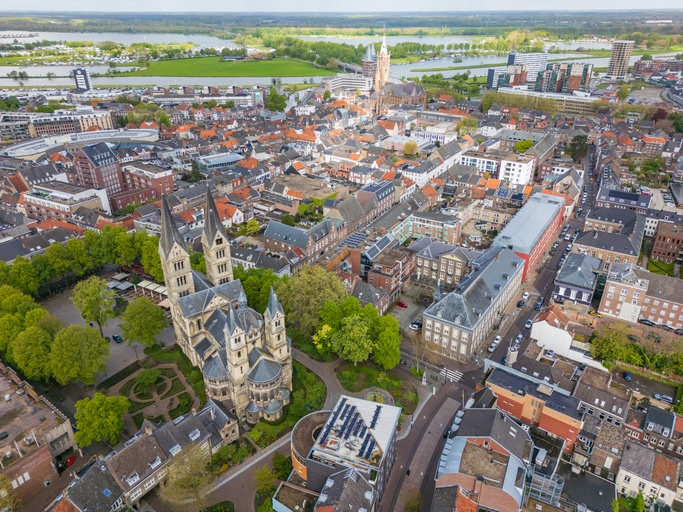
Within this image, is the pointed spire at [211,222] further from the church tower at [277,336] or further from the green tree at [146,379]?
the green tree at [146,379]

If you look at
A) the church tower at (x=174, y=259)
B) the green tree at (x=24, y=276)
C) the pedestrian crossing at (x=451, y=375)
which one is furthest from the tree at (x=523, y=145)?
the green tree at (x=24, y=276)

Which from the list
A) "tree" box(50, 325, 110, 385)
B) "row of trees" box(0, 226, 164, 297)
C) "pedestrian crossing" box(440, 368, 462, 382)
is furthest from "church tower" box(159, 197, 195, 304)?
"pedestrian crossing" box(440, 368, 462, 382)

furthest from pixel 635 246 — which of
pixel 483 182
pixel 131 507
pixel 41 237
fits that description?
pixel 41 237

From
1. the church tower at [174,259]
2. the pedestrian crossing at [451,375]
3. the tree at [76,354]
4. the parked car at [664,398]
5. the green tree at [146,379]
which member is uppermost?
the church tower at [174,259]

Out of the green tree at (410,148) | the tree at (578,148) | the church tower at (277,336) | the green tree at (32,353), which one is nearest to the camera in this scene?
the church tower at (277,336)

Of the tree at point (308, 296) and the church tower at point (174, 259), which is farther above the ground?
the church tower at point (174, 259)

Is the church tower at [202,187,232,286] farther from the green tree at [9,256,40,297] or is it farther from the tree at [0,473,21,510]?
the green tree at [9,256,40,297]
